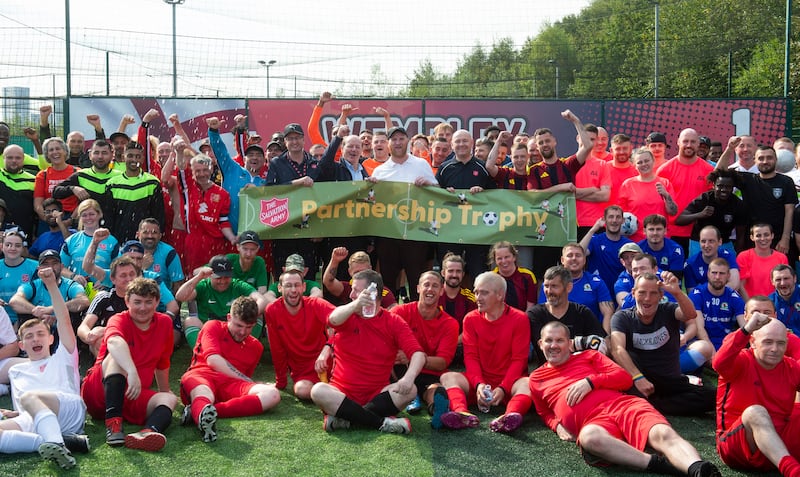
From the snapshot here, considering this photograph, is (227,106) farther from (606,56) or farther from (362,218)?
(606,56)

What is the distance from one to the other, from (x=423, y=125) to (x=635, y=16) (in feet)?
125

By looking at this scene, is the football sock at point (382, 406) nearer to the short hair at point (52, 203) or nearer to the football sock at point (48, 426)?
the football sock at point (48, 426)

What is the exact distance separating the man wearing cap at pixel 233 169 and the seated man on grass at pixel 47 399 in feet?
10.4

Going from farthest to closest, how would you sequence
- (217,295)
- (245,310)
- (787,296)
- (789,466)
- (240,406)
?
(217,295) → (787,296) → (245,310) → (240,406) → (789,466)

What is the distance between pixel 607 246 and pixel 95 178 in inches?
207

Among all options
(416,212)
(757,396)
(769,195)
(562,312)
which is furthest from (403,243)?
(757,396)

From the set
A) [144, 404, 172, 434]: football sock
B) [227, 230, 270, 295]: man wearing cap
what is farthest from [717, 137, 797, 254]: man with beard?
[144, 404, 172, 434]: football sock

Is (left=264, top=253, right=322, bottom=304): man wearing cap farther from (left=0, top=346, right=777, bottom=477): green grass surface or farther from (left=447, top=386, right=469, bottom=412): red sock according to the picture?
(left=447, top=386, right=469, bottom=412): red sock

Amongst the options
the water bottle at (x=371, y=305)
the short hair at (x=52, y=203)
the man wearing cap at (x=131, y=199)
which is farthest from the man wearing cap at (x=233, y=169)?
the water bottle at (x=371, y=305)

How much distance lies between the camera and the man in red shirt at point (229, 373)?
19.3 ft

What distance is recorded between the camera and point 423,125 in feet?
48.5

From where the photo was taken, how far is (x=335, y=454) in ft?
17.0

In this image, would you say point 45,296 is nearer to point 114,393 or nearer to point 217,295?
point 217,295

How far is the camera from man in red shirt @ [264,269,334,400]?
21.0 feet
